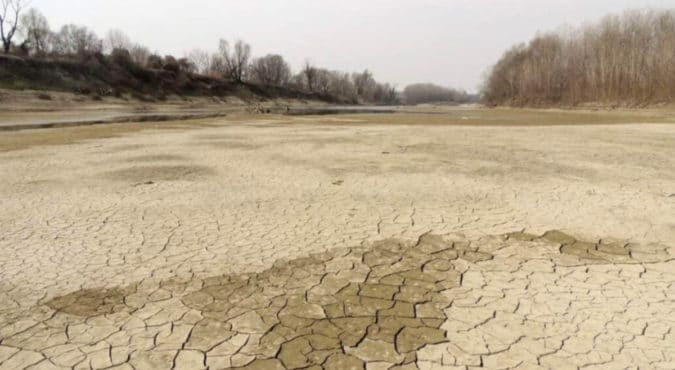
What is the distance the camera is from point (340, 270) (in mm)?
3857

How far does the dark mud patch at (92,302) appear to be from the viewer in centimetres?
311

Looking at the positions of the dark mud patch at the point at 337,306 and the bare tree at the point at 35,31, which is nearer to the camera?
the dark mud patch at the point at 337,306

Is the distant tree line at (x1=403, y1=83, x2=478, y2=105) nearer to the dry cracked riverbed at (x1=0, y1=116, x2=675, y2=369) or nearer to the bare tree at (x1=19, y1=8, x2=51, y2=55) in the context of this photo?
the bare tree at (x1=19, y1=8, x2=51, y2=55)

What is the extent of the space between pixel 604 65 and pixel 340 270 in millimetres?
60037

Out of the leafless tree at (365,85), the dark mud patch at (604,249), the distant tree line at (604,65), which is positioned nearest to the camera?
the dark mud patch at (604,249)

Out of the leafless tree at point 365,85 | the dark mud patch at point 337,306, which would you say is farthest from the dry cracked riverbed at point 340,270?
the leafless tree at point 365,85

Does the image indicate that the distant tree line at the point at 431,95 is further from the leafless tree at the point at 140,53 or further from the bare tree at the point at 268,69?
the leafless tree at the point at 140,53

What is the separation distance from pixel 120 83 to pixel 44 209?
61.6 meters

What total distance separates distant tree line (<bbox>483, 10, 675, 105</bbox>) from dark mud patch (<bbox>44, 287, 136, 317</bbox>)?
54058 mm

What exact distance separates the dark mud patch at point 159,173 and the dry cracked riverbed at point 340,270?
0.66 feet

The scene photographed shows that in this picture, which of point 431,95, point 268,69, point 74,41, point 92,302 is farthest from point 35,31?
point 431,95

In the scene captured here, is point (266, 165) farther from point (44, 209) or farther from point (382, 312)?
point (382, 312)

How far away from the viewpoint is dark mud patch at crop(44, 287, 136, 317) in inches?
122

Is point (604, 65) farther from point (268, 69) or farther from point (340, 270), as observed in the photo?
point (268, 69)
